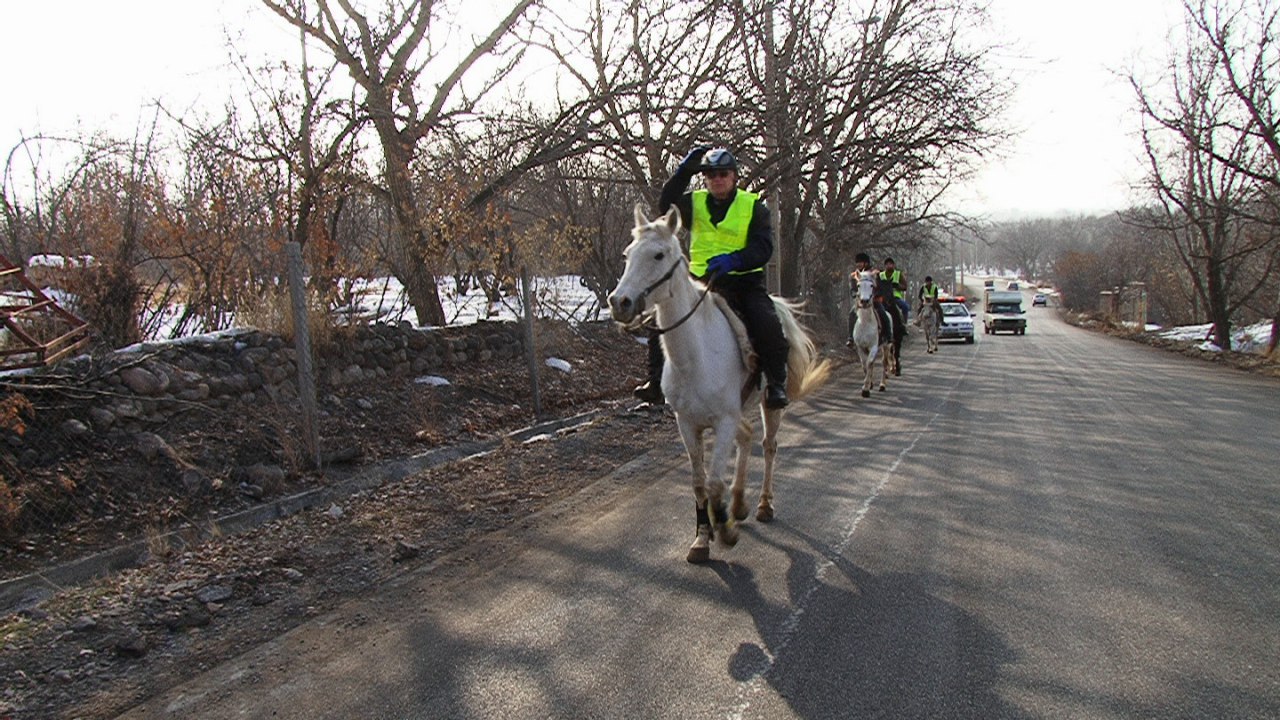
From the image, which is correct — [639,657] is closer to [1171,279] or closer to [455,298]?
[455,298]

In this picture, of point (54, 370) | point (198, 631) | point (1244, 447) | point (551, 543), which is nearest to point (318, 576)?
point (198, 631)

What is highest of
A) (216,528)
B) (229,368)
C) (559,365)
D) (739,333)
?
(739,333)

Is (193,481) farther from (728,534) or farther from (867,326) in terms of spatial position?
(867,326)

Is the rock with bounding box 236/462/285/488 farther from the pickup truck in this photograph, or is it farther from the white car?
the pickup truck

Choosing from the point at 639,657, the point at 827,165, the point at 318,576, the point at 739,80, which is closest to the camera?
the point at 639,657

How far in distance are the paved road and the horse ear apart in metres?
2.31

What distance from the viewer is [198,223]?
10.0 m

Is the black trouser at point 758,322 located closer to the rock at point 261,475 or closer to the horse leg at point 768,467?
the horse leg at point 768,467

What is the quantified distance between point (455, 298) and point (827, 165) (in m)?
9.78

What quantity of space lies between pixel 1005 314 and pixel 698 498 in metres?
45.7

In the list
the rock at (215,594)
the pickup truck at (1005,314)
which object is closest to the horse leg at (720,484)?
the rock at (215,594)

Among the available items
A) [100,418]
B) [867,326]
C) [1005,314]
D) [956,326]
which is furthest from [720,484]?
[1005,314]

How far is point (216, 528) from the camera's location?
6336mm

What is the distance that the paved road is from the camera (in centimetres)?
362
